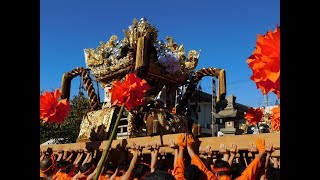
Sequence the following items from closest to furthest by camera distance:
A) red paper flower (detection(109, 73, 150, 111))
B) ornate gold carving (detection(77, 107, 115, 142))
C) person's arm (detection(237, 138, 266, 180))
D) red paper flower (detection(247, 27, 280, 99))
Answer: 1. red paper flower (detection(247, 27, 280, 99))
2. person's arm (detection(237, 138, 266, 180))
3. red paper flower (detection(109, 73, 150, 111))
4. ornate gold carving (detection(77, 107, 115, 142))

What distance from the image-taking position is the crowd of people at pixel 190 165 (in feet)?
11.9

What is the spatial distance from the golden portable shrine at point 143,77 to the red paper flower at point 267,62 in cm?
594

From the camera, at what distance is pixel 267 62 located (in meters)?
1.69

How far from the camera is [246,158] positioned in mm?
4633

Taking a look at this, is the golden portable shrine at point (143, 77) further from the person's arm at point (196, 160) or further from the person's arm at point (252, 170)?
the person's arm at point (252, 170)

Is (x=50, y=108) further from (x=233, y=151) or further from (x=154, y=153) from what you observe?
(x=233, y=151)

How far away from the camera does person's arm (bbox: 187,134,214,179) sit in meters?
3.73

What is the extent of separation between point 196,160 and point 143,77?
5.23 meters

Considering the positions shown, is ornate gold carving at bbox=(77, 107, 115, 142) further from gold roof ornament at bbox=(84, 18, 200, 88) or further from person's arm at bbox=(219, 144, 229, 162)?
person's arm at bbox=(219, 144, 229, 162)

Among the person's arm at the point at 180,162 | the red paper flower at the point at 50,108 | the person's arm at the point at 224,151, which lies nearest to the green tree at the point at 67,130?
the red paper flower at the point at 50,108

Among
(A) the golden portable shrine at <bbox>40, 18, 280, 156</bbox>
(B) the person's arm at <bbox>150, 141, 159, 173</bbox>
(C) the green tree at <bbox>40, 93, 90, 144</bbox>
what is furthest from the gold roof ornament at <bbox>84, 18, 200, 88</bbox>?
(C) the green tree at <bbox>40, 93, 90, 144</bbox>

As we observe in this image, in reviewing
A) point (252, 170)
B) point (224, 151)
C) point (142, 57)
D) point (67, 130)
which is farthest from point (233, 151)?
point (67, 130)
